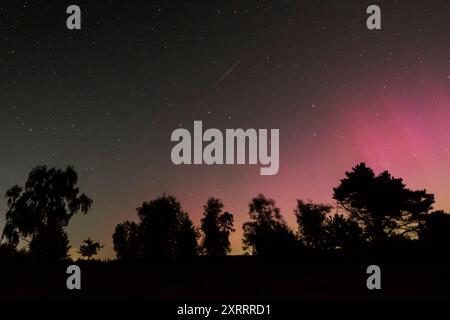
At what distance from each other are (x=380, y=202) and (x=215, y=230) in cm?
2808


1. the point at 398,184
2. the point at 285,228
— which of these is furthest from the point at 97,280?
the point at 285,228

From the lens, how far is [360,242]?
2834 centimetres

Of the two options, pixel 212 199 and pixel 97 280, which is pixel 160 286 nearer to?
pixel 97 280

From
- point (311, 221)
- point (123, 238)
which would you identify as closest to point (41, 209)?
point (311, 221)

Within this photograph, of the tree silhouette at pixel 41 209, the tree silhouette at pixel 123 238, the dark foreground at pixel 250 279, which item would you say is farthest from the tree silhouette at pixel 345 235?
the tree silhouette at pixel 123 238

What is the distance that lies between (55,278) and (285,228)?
33351 mm

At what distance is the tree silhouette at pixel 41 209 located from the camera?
96.3 feet

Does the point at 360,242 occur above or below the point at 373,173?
below

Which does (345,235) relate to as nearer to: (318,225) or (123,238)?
(318,225)

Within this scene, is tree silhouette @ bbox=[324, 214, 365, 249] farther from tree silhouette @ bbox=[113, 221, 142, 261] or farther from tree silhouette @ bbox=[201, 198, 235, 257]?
tree silhouette @ bbox=[113, 221, 142, 261]

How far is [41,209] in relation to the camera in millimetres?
29578

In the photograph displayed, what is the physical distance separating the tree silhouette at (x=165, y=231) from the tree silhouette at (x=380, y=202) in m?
26.1
